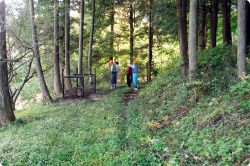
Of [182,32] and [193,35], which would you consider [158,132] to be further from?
[182,32]

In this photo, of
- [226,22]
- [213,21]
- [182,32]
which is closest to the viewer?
[182,32]

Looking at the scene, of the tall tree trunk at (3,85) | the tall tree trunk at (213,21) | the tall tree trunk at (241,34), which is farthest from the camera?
the tall tree trunk at (213,21)

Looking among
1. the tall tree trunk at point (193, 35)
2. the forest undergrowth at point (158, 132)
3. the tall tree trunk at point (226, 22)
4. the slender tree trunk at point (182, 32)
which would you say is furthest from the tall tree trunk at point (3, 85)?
the tall tree trunk at point (226, 22)

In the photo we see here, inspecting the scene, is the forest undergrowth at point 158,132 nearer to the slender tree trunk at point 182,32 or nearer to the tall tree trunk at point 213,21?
the slender tree trunk at point 182,32

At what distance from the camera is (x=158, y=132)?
561 centimetres

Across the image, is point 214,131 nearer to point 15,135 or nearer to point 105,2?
point 15,135

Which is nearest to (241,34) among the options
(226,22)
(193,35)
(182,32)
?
(193,35)

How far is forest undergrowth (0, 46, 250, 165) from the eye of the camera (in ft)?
13.5

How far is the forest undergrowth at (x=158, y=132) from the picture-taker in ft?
13.5

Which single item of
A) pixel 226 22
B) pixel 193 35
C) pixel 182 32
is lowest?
pixel 193 35

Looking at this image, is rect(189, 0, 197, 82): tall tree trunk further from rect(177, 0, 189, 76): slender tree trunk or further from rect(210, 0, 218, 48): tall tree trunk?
rect(210, 0, 218, 48): tall tree trunk

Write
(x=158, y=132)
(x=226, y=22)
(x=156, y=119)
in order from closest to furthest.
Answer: (x=158, y=132) → (x=156, y=119) → (x=226, y=22)

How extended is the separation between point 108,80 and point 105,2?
795 cm

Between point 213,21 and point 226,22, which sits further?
point 213,21
